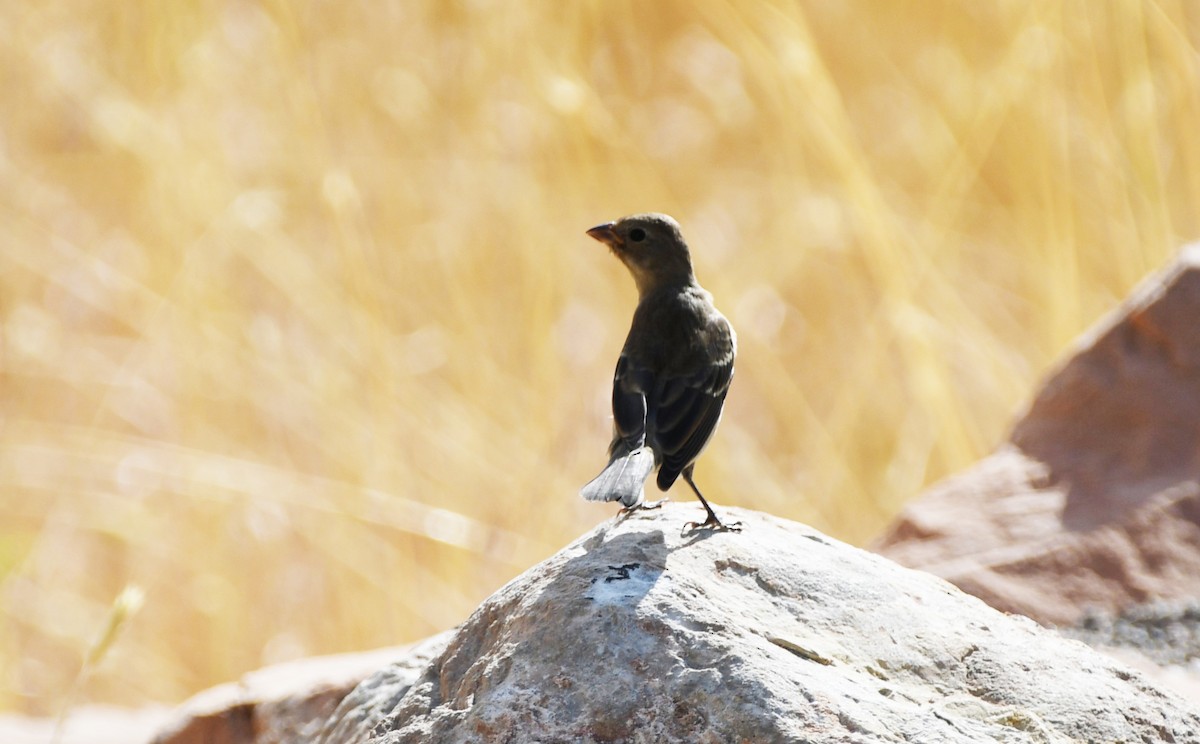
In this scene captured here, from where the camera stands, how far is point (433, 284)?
6.48 metres

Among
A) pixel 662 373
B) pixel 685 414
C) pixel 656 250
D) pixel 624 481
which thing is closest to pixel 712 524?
pixel 624 481

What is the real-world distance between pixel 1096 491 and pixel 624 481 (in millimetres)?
2098

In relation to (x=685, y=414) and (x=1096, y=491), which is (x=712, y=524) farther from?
(x=1096, y=491)

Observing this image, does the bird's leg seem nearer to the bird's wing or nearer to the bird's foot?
the bird's foot

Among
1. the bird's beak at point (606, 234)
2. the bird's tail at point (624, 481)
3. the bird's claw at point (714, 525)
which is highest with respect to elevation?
the bird's beak at point (606, 234)

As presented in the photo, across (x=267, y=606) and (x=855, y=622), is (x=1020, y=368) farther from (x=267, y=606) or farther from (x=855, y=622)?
(x=855, y=622)

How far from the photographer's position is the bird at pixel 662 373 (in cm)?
291

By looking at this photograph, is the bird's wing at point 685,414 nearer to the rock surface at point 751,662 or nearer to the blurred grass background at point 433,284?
the rock surface at point 751,662

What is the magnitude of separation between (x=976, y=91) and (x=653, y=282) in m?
2.69

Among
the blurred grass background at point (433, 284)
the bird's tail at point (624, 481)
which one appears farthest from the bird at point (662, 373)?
the blurred grass background at point (433, 284)

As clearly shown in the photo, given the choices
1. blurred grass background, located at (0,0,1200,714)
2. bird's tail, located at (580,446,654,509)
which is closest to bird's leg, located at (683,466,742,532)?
bird's tail, located at (580,446,654,509)

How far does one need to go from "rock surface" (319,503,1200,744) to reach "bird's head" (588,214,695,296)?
4.17ft

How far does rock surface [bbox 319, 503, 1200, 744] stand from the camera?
2.14 metres

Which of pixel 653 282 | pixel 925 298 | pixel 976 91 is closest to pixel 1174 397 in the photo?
pixel 925 298
